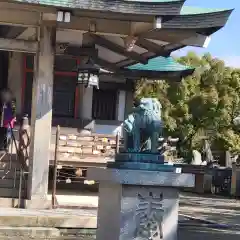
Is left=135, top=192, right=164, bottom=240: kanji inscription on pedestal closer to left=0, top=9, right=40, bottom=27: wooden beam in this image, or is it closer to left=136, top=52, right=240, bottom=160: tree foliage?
left=0, top=9, right=40, bottom=27: wooden beam

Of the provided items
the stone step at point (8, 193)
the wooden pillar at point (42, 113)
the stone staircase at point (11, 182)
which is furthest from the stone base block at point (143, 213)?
the stone step at point (8, 193)

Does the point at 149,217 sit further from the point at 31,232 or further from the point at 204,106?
the point at 204,106

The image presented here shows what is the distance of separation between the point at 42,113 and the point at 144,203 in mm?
5804

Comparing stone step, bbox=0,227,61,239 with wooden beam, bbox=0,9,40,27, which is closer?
stone step, bbox=0,227,61,239

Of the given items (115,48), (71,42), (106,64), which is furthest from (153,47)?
(106,64)

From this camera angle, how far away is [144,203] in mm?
6883

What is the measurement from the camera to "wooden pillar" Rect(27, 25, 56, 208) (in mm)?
12047

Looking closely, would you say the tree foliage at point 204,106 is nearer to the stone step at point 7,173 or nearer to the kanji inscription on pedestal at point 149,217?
the stone step at point 7,173

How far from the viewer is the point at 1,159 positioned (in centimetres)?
1348

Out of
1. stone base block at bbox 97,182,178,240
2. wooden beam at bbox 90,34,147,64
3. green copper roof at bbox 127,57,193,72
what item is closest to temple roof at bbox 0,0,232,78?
wooden beam at bbox 90,34,147,64

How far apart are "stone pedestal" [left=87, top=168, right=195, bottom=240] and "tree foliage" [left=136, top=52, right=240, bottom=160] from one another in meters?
25.7

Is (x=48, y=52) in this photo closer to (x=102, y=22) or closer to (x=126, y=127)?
(x=102, y=22)

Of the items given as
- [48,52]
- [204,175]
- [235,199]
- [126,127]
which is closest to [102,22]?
[48,52]

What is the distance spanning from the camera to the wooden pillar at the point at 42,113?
1205cm
